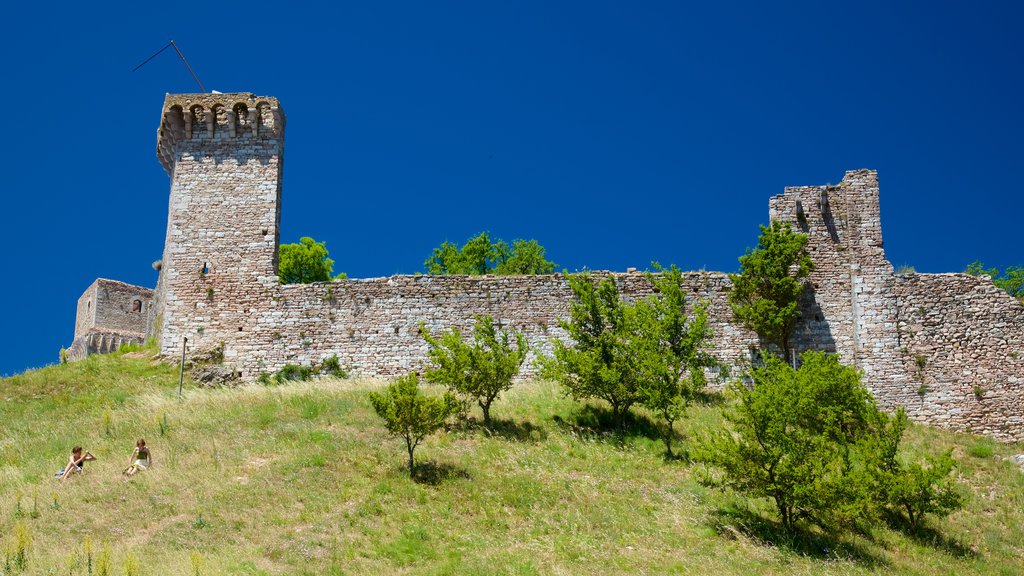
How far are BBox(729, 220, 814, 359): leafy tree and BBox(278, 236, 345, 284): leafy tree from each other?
72.2ft

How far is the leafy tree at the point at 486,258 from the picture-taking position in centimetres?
4234

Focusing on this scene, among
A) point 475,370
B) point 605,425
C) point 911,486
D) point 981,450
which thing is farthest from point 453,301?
point 981,450

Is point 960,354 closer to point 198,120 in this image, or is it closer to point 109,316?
point 198,120

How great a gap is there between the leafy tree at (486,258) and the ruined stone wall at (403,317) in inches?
612

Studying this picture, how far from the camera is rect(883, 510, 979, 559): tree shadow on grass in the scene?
16750 millimetres

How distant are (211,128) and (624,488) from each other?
59.6ft

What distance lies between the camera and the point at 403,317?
85.1 feet

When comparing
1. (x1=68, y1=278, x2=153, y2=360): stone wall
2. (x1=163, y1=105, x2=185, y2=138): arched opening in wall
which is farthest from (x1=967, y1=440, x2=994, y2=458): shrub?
(x1=68, y1=278, x2=153, y2=360): stone wall

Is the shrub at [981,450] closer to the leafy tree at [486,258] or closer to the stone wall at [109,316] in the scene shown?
the leafy tree at [486,258]

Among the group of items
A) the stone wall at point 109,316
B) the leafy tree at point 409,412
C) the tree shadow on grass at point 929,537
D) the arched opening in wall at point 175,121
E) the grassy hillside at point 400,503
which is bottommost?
the tree shadow on grass at point 929,537

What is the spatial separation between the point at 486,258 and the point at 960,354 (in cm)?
2397

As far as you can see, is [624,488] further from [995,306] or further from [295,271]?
[295,271]

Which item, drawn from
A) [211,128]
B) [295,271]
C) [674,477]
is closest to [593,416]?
[674,477]

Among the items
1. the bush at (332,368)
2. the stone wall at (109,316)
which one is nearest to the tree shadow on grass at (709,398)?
the bush at (332,368)
